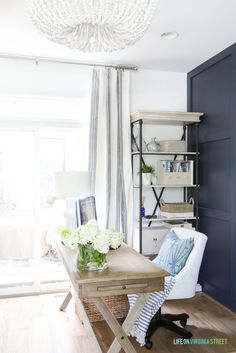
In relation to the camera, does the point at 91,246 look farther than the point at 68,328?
No

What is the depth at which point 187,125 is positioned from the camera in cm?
423

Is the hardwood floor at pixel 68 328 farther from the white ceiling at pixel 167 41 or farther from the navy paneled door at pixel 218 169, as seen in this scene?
the white ceiling at pixel 167 41

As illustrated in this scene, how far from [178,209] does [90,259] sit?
1.93 metres

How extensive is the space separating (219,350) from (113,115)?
259cm

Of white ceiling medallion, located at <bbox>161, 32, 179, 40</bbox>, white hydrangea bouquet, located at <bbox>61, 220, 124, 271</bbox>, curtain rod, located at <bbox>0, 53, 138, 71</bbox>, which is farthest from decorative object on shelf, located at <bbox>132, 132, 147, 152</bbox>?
white hydrangea bouquet, located at <bbox>61, 220, 124, 271</bbox>

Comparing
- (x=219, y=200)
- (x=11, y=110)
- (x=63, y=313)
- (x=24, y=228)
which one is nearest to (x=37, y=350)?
(x=63, y=313)

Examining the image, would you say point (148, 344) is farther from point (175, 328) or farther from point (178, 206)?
point (178, 206)

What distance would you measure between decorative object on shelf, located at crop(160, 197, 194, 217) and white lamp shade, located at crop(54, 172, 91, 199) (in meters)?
1.03

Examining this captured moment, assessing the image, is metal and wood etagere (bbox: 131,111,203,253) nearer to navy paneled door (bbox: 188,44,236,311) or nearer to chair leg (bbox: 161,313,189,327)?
navy paneled door (bbox: 188,44,236,311)

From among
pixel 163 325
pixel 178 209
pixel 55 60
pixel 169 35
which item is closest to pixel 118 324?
pixel 163 325

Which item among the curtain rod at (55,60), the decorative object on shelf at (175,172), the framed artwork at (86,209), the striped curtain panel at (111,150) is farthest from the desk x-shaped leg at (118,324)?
the curtain rod at (55,60)

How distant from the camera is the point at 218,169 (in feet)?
12.0

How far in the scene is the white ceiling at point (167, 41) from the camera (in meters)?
2.61

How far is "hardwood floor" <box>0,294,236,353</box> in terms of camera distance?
269 cm
